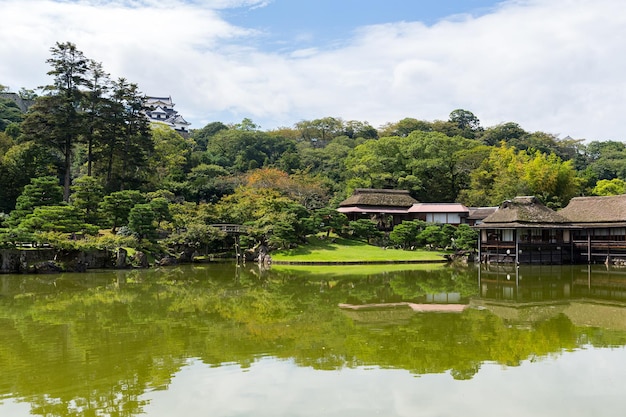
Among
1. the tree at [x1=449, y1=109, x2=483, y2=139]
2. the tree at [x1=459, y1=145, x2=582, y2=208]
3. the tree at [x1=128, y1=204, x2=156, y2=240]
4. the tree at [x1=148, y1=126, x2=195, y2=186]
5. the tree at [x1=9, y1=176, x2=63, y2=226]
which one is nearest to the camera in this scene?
the tree at [x1=9, y1=176, x2=63, y2=226]

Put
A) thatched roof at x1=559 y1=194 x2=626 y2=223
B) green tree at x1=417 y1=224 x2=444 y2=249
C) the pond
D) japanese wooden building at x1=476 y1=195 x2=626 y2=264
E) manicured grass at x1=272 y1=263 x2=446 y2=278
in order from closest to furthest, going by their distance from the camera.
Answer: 1. the pond
2. manicured grass at x1=272 y1=263 x2=446 y2=278
3. japanese wooden building at x1=476 y1=195 x2=626 y2=264
4. thatched roof at x1=559 y1=194 x2=626 y2=223
5. green tree at x1=417 y1=224 x2=444 y2=249

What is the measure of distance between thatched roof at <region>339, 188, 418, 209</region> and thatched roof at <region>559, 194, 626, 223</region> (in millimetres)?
12468

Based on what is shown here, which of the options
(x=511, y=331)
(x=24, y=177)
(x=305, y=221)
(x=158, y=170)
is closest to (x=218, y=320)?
(x=511, y=331)

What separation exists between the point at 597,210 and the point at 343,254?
665 inches

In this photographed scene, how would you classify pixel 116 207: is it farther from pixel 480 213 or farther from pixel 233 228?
pixel 480 213

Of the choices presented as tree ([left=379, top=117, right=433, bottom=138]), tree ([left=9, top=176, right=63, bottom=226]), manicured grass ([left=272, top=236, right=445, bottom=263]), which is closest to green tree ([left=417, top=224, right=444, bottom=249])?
manicured grass ([left=272, top=236, right=445, bottom=263])

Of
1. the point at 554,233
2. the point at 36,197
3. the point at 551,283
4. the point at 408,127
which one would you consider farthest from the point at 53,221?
the point at 408,127

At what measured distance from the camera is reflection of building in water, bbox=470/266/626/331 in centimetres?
1367

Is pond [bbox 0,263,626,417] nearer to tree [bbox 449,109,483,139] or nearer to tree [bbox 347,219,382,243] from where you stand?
tree [bbox 347,219,382,243]

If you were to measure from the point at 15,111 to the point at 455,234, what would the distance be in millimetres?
49841

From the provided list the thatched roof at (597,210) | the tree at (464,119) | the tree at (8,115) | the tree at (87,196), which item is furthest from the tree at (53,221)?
the tree at (464,119)

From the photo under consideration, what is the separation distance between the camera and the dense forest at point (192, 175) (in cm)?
2989

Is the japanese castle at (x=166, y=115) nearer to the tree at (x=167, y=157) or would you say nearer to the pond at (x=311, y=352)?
the tree at (x=167, y=157)

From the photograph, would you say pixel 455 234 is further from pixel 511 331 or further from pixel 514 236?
pixel 511 331
